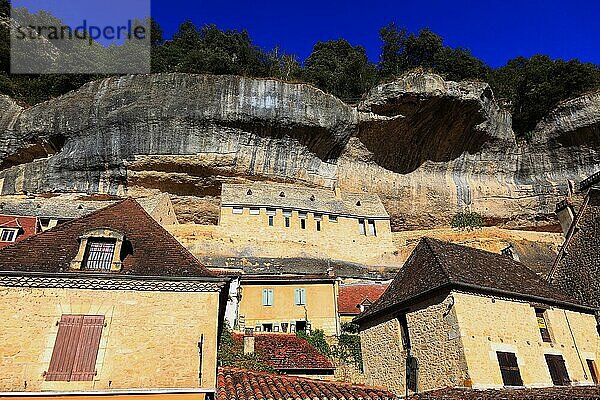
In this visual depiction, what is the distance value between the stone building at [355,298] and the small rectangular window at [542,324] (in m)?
6.96

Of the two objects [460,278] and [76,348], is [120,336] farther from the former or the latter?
[460,278]

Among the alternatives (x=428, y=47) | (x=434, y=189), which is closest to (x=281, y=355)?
(x=434, y=189)

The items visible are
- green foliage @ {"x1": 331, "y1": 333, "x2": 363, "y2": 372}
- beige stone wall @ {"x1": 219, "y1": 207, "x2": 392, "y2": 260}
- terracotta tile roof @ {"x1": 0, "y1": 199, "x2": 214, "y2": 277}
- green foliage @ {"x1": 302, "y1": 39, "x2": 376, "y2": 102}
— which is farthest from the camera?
green foliage @ {"x1": 302, "y1": 39, "x2": 376, "y2": 102}

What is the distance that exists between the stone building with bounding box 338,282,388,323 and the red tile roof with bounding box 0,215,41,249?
16.5 m

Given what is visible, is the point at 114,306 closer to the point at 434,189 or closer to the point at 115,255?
the point at 115,255

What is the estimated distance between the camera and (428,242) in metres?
14.0

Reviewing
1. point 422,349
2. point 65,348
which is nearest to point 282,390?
point 422,349

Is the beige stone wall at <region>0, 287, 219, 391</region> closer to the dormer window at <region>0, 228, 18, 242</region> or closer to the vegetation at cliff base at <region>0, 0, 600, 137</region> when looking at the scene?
the dormer window at <region>0, 228, 18, 242</region>

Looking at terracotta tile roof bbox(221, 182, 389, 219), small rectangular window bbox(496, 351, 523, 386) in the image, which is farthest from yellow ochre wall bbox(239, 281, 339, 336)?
terracotta tile roof bbox(221, 182, 389, 219)

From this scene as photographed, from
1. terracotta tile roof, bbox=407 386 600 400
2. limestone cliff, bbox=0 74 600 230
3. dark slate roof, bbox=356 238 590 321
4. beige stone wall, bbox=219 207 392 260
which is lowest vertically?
terracotta tile roof, bbox=407 386 600 400

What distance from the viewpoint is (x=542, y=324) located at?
1266 cm

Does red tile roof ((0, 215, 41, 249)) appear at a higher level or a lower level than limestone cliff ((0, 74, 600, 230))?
lower

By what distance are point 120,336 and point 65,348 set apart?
105 centimetres

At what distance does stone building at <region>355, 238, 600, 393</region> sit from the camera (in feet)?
35.6
